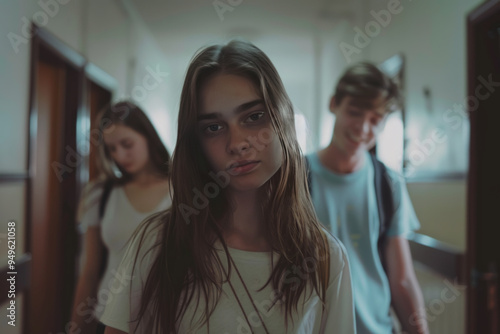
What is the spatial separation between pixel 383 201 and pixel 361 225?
0.15ft

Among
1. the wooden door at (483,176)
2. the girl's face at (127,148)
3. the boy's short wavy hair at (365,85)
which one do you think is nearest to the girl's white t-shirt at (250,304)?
the girl's face at (127,148)

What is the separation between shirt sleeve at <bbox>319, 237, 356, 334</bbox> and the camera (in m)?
0.44

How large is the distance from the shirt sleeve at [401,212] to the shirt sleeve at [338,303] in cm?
12

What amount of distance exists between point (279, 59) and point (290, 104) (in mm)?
61

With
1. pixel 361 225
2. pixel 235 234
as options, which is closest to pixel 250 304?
pixel 235 234

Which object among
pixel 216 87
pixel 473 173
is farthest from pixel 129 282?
pixel 473 173

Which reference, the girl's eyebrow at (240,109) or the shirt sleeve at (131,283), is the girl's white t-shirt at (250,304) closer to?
the shirt sleeve at (131,283)

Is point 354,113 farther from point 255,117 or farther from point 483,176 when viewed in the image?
point 483,176

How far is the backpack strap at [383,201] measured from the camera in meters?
0.52

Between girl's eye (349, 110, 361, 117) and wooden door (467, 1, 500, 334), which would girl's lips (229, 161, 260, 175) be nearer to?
girl's eye (349, 110, 361, 117)

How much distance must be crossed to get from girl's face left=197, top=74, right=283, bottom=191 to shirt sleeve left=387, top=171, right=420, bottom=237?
0.21 meters

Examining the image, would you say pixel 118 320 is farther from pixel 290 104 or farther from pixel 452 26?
pixel 452 26

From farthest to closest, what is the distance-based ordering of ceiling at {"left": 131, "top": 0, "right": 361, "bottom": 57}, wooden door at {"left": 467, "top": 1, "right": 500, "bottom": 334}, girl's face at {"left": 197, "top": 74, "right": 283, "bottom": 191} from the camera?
wooden door at {"left": 467, "top": 1, "right": 500, "bottom": 334} → ceiling at {"left": 131, "top": 0, "right": 361, "bottom": 57} → girl's face at {"left": 197, "top": 74, "right": 283, "bottom": 191}

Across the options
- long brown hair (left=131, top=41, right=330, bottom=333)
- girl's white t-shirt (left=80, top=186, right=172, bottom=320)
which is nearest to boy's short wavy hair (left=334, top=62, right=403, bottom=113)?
long brown hair (left=131, top=41, right=330, bottom=333)
